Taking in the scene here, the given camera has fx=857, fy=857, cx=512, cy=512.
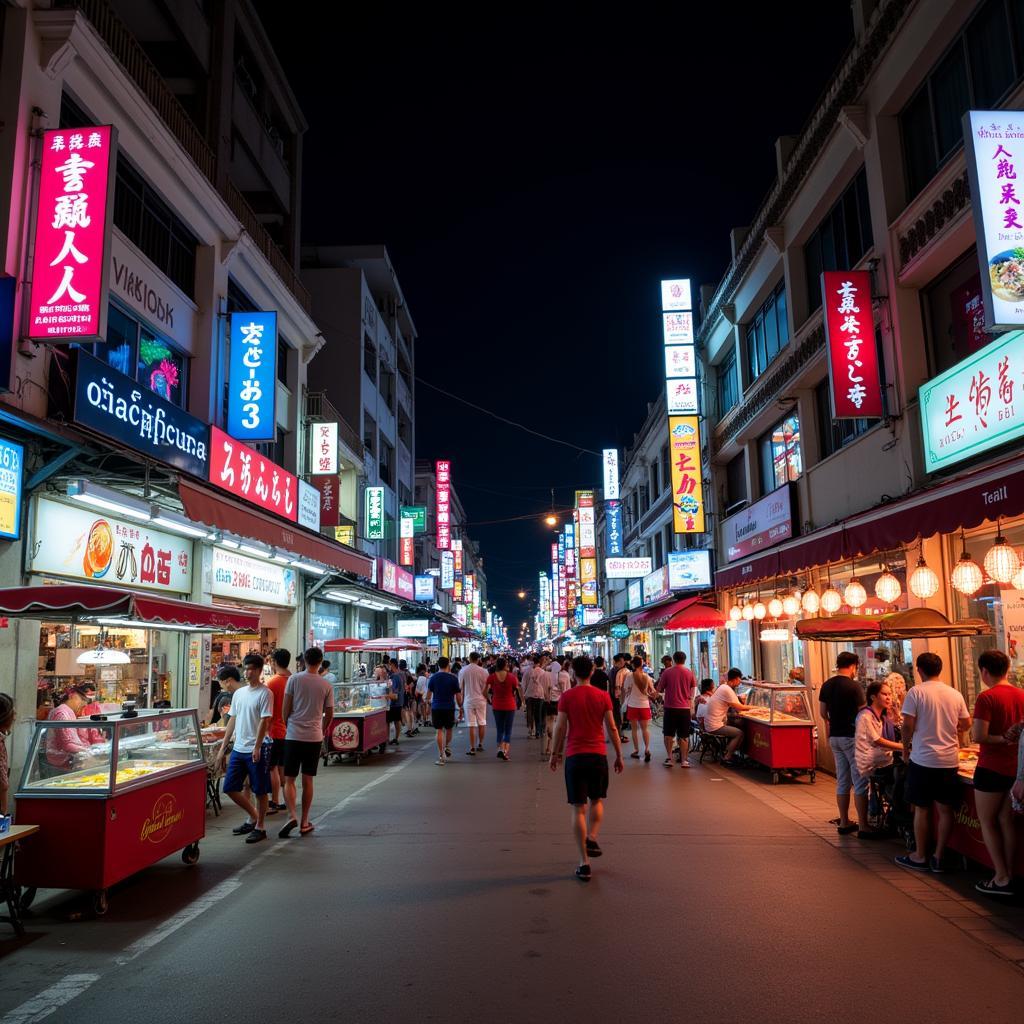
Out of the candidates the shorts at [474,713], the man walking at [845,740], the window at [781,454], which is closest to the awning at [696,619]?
the window at [781,454]

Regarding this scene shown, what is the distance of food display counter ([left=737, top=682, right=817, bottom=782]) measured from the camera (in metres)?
13.2

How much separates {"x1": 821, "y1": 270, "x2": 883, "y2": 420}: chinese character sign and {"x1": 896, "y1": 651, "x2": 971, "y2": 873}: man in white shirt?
541 cm

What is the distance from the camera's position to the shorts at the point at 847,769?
9180mm

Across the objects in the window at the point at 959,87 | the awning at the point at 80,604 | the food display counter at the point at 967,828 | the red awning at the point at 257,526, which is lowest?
the food display counter at the point at 967,828

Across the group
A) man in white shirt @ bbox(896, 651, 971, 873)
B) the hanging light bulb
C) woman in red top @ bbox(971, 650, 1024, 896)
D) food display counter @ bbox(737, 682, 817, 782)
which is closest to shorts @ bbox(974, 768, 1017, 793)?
woman in red top @ bbox(971, 650, 1024, 896)

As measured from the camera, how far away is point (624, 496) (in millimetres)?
45250

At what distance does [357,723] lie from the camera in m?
16.1

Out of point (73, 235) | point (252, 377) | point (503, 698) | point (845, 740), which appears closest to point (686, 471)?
point (503, 698)

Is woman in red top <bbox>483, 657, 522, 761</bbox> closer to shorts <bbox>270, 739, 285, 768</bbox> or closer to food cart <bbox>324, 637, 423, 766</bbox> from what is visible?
food cart <bbox>324, 637, 423, 766</bbox>

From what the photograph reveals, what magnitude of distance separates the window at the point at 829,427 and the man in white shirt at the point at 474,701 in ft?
27.3

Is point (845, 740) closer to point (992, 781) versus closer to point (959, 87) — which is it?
point (992, 781)

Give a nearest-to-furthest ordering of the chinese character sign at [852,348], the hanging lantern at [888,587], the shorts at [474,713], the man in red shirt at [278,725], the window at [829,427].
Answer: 1. the man in red shirt at [278,725]
2. the hanging lantern at [888,587]
3. the chinese character sign at [852,348]
4. the window at [829,427]
5. the shorts at [474,713]

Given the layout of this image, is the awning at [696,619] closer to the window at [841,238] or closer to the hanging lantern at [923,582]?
the window at [841,238]

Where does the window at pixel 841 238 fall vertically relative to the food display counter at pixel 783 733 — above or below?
above
